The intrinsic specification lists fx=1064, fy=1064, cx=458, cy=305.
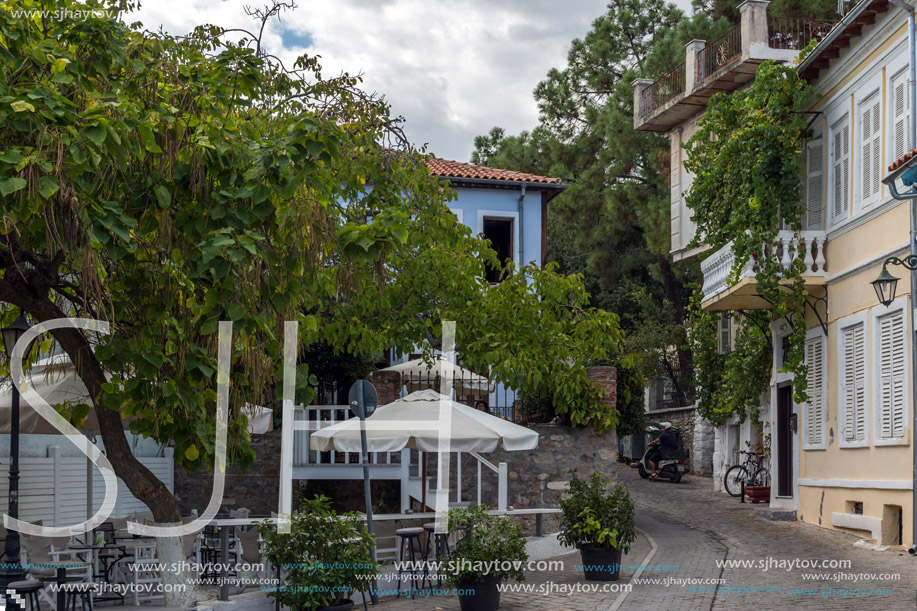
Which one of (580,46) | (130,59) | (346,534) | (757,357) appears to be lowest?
(346,534)

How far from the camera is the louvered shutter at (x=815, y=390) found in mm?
18094

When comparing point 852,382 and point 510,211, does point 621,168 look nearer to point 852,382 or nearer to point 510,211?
point 510,211

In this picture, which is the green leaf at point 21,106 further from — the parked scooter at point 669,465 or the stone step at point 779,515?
the parked scooter at point 669,465

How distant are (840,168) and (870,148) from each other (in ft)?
3.93

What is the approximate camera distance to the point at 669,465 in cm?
2728

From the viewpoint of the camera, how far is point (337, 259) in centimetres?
1202

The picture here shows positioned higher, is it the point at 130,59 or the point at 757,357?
the point at 130,59

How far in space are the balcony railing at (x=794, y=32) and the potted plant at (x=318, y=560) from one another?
15.7m

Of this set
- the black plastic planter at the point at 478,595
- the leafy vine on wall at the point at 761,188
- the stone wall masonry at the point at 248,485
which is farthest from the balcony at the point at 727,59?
the black plastic planter at the point at 478,595

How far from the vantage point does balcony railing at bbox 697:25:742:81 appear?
22.2 metres

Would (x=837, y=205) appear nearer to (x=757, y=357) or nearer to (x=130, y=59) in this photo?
(x=757, y=357)

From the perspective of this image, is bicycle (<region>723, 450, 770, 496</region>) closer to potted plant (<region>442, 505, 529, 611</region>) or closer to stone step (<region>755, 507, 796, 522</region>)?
stone step (<region>755, 507, 796, 522</region>)

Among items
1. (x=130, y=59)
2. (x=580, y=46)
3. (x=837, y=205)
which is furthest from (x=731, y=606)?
(x=580, y=46)

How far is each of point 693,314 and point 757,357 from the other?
10.2 ft
